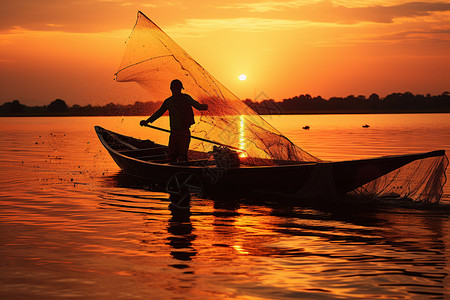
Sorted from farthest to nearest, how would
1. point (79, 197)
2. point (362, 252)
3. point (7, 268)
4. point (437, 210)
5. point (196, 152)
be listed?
point (196, 152) < point (79, 197) < point (437, 210) < point (362, 252) < point (7, 268)

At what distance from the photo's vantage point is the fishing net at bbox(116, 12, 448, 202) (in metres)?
14.8

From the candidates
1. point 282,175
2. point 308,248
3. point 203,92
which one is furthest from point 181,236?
point 203,92

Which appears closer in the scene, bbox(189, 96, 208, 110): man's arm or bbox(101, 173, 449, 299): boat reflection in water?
bbox(101, 173, 449, 299): boat reflection in water

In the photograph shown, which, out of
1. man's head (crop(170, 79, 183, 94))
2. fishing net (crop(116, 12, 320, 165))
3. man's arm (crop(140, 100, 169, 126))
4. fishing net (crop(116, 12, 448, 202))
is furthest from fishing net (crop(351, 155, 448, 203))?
man's arm (crop(140, 100, 169, 126))

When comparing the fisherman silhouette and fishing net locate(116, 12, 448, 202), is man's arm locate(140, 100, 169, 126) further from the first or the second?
fishing net locate(116, 12, 448, 202)

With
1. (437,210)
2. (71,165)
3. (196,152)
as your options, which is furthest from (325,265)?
(71,165)

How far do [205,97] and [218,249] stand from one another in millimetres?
7066

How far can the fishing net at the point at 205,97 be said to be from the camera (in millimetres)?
14750

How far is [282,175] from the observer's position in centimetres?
1380

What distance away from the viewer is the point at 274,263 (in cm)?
834

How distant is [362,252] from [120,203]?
23.2 feet

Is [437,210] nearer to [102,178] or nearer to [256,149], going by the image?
[256,149]

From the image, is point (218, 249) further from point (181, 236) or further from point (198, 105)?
point (198, 105)

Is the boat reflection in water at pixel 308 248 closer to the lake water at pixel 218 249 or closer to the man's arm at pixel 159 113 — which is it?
the lake water at pixel 218 249
